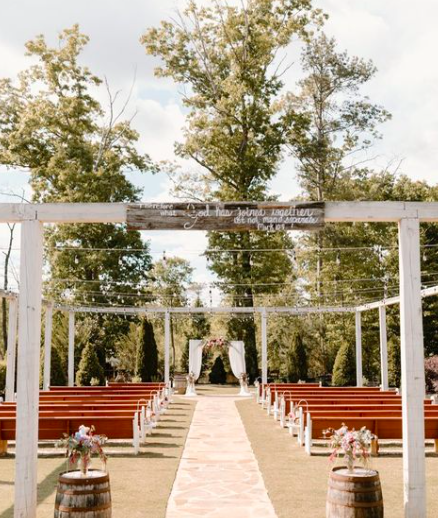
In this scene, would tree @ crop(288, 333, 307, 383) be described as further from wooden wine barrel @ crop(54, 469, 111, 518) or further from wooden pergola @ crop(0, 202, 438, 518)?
wooden wine barrel @ crop(54, 469, 111, 518)

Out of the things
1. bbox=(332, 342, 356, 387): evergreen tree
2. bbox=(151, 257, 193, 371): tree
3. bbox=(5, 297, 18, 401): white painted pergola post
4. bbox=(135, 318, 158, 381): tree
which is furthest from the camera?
bbox=(151, 257, 193, 371): tree

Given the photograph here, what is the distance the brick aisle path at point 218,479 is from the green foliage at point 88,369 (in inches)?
503

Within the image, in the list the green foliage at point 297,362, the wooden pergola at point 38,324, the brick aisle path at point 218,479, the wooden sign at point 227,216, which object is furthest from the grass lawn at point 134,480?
the green foliage at point 297,362

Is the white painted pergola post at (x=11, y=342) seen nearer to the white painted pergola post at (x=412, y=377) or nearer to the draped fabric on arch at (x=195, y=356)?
the draped fabric on arch at (x=195, y=356)

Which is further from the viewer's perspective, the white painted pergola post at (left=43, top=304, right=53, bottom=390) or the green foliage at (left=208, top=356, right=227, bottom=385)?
the green foliage at (left=208, top=356, right=227, bottom=385)

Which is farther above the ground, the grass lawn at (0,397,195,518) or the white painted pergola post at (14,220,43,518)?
the white painted pergola post at (14,220,43,518)

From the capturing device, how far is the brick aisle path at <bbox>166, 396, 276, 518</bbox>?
754cm

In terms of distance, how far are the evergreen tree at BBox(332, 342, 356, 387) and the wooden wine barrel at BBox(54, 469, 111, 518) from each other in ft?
75.8

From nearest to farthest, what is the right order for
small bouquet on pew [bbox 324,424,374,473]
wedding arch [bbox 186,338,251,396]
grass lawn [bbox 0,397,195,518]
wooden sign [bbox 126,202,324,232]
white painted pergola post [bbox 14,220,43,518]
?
small bouquet on pew [bbox 324,424,374,473] → white painted pergola post [bbox 14,220,43,518] → wooden sign [bbox 126,202,324,232] → grass lawn [bbox 0,397,195,518] → wedding arch [bbox 186,338,251,396]

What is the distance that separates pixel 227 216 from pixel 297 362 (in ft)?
82.1

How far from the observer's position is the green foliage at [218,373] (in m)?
34.7

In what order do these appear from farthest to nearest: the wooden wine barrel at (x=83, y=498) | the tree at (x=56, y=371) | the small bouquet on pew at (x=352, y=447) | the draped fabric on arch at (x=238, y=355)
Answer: the draped fabric on arch at (x=238, y=355) → the tree at (x=56, y=371) → the small bouquet on pew at (x=352, y=447) → the wooden wine barrel at (x=83, y=498)

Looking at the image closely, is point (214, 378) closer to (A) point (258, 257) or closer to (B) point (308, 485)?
(A) point (258, 257)

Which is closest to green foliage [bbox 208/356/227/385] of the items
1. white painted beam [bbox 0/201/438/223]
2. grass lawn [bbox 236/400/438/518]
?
grass lawn [bbox 236/400/438/518]
